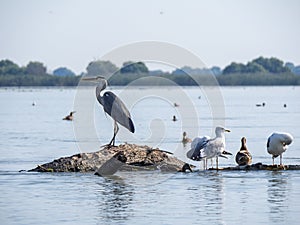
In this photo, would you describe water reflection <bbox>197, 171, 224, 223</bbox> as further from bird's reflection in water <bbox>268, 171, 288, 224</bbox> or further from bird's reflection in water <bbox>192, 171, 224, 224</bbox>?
bird's reflection in water <bbox>268, 171, 288, 224</bbox>

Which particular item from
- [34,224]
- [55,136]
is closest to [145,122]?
[55,136]

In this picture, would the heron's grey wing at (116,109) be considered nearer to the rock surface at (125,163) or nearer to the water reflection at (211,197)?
the rock surface at (125,163)

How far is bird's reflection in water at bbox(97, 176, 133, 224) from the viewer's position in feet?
41.1

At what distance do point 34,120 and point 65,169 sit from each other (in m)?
21.0

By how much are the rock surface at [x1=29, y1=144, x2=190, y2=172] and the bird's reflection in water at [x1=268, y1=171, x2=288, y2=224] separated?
188 cm

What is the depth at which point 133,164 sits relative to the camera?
16.7 meters

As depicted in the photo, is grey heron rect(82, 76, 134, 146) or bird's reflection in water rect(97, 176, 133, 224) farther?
grey heron rect(82, 76, 134, 146)

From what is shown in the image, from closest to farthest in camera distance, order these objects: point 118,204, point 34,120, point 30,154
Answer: point 118,204, point 30,154, point 34,120

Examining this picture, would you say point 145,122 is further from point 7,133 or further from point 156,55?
point 156,55

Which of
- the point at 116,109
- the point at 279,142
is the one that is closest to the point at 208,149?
the point at 279,142

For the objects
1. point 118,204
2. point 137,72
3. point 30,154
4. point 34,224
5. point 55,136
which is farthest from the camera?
point 137,72

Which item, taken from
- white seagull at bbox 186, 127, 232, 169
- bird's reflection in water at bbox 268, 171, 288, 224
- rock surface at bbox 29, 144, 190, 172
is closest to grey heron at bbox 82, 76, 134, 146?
rock surface at bbox 29, 144, 190, 172

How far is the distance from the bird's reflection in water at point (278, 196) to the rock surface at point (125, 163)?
188 cm

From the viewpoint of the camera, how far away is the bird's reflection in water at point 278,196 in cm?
1244
